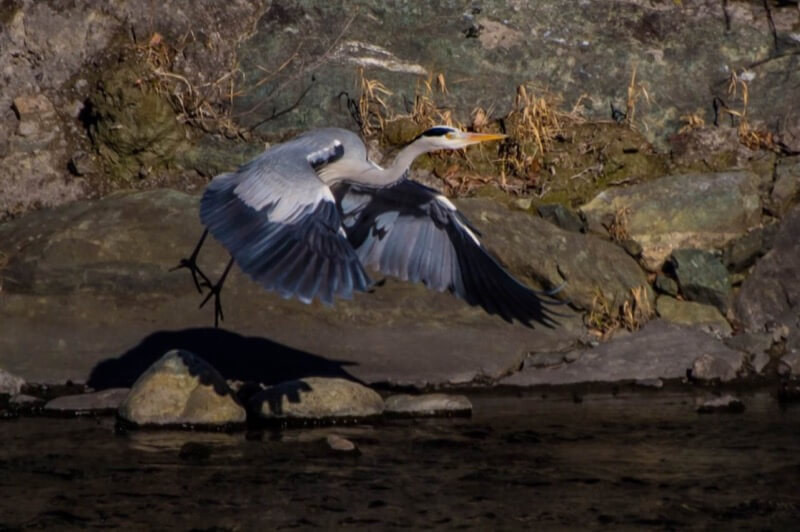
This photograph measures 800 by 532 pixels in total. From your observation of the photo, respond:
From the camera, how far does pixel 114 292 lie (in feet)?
29.1

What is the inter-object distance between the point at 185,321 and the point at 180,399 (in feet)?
5.09

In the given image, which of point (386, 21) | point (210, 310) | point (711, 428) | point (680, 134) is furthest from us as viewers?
point (386, 21)

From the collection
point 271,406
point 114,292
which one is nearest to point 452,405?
point 271,406

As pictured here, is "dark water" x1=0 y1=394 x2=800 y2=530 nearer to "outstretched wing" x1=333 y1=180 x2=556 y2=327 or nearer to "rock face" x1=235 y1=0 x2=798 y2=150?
"outstretched wing" x1=333 y1=180 x2=556 y2=327

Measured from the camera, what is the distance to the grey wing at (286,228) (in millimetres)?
5887

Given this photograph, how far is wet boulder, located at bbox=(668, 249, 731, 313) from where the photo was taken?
911cm

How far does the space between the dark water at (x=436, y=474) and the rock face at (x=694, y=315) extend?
129 cm

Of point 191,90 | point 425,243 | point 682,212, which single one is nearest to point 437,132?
point 425,243

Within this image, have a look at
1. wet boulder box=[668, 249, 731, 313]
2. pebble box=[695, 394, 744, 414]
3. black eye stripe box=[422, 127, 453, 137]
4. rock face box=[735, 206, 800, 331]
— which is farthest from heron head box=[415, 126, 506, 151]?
rock face box=[735, 206, 800, 331]

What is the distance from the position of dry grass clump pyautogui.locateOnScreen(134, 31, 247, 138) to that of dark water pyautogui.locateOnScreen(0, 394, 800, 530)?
393cm

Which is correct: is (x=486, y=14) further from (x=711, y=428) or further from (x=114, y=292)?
(x=711, y=428)

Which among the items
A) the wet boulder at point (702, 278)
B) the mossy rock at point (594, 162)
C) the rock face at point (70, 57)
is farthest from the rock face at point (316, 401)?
the rock face at point (70, 57)

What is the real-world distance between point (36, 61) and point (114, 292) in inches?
120

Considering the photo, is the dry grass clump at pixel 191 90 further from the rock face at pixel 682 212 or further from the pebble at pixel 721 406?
the pebble at pixel 721 406
